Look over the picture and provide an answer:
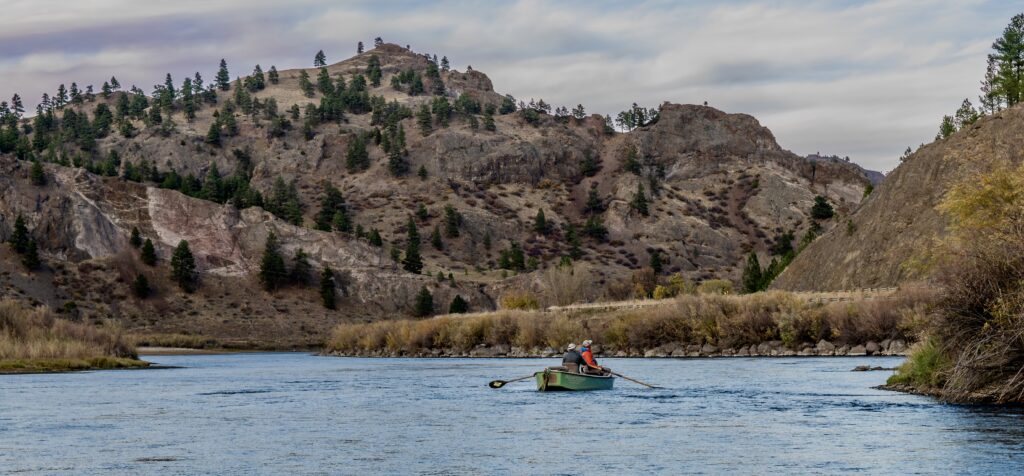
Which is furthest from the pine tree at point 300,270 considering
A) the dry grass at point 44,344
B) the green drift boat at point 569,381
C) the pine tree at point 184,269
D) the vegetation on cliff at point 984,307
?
the vegetation on cliff at point 984,307

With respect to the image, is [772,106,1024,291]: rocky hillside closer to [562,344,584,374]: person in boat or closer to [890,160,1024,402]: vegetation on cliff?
[562,344,584,374]: person in boat

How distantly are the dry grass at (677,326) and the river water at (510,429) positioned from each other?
686 inches

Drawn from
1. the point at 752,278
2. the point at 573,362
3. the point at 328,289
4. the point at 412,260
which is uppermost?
the point at 412,260

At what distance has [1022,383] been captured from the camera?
108ft

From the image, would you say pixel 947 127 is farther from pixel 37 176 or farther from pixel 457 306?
pixel 37 176

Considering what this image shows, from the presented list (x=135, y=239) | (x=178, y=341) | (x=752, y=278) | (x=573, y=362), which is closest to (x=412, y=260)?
(x=135, y=239)

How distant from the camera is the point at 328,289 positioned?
493ft

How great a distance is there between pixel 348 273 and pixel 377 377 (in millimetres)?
91268

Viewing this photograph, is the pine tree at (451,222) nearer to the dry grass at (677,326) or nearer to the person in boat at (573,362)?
the dry grass at (677,326)

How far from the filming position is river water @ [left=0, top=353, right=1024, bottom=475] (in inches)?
1092

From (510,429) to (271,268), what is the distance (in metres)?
118

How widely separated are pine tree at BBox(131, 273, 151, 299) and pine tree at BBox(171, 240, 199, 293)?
453 cm

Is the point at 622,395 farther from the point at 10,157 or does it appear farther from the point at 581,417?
the point at 10,157

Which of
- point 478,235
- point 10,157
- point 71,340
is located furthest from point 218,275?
point 71,340
